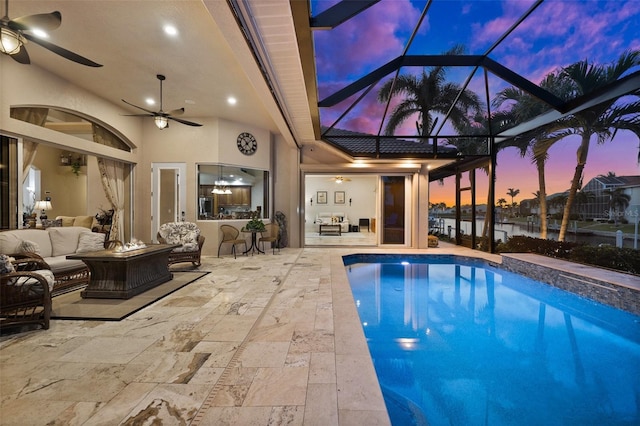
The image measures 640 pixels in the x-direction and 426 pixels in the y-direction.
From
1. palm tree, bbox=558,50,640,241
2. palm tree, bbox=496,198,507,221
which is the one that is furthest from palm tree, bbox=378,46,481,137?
palm tree, bbox=496,198,507,221

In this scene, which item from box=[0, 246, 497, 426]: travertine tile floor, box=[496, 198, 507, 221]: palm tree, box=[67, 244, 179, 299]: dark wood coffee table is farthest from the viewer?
box=[496, 198, 507, 221]: palm tree

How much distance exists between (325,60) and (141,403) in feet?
17.1

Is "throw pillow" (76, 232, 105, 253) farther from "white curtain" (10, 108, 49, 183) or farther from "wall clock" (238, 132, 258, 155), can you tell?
"wall clock" (238, 132, 258, 155)

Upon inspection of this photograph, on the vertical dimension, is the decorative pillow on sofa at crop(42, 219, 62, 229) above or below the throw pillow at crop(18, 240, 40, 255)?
above

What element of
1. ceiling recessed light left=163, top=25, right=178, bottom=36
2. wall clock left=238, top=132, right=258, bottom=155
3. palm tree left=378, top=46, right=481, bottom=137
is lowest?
wall clock left=238, top=132, right=258, bottom=155

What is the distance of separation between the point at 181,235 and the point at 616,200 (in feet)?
27.5

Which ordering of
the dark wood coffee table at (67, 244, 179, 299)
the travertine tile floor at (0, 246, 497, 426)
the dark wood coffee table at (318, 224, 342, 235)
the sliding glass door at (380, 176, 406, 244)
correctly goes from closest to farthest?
the travertine tile floor at (0, 246, 497, 426), the dark wood coffee table at (67, 244, 179, 299), the sliding glass door at (380, 176, 406, 244), the dark wood coffee table at (318, 224, 342, 235)

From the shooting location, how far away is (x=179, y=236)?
578cm

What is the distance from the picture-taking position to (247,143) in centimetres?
780

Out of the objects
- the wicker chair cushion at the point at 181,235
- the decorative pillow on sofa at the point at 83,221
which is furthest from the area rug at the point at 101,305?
the decorative pillow on sofa at the point at 83,221

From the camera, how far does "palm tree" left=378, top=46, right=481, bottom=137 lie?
259 inches

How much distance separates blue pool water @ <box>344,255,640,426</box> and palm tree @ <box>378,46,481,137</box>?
4.53m

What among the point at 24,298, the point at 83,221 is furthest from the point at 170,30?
the point at 83,221

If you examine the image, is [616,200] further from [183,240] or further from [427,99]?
[183,240]
